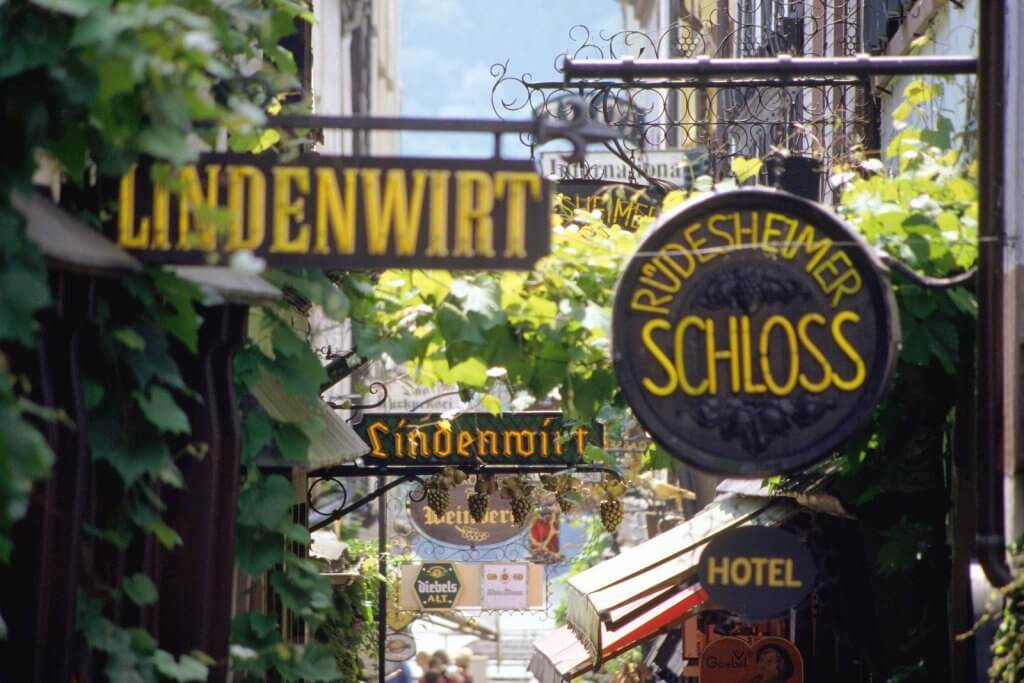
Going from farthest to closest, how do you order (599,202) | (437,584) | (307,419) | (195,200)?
(437,584), (599,202), (307,419), (195,200)

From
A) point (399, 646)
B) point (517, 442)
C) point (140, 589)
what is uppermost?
point (517, 442)

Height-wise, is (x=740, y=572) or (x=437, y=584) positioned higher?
(x=740, y=572)

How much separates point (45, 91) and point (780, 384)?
10.8 ft

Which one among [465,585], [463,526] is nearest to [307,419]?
[463,526]

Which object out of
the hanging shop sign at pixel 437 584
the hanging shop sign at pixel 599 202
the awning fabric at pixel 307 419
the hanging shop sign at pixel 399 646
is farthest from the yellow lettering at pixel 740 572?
the hanging shop sign at pixel 437 584

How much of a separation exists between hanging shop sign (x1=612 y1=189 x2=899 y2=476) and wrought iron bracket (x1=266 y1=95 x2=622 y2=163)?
2.87 ft

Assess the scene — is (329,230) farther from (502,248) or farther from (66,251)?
(66,251)

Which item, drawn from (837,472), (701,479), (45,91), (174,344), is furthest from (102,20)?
(701,479)

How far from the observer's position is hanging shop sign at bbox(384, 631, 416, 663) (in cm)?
2042

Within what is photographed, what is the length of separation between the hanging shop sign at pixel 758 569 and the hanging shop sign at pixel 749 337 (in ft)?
2.80

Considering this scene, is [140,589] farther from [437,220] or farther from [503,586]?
[503,586]

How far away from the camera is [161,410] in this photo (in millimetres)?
5840

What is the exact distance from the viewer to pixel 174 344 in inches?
258

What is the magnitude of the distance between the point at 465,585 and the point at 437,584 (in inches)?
118
